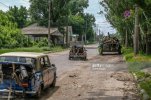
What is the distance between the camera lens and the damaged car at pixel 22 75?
Result: 50.1ft

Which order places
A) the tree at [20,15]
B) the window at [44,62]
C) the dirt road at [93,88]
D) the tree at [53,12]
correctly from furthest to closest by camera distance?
the tree at [20,15]
the tree at [53,12]
the window at [44,62]
the dirt road at [93,88]

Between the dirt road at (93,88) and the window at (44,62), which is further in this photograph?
the window at (44,62)

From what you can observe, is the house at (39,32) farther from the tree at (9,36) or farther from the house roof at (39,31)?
the tree at (9,36)

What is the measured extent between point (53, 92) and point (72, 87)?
1.80 meters

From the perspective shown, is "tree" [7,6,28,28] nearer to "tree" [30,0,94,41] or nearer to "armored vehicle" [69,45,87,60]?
"tree" [30,0,94,41]

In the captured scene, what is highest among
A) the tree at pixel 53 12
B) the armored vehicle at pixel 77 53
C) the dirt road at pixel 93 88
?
the tree at pixel 53 12

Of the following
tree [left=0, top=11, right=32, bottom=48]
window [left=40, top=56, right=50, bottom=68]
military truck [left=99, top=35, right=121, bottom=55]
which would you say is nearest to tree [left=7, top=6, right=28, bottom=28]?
tree [left=0, top=11, right=32, bottom=48]

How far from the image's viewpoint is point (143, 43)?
1788 inches

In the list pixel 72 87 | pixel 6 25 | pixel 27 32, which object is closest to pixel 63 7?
pixel 27 32

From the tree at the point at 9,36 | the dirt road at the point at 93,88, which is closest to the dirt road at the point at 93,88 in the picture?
the dirt road at the point at 93,88

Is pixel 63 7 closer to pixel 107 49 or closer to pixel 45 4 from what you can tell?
pixel 45 4

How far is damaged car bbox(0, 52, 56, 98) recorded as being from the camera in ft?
50.1

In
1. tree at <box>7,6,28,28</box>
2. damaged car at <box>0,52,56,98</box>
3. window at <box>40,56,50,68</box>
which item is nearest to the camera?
damaged car at <box>0,52,56,98</box>

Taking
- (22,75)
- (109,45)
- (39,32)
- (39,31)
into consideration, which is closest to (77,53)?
(109,45)
